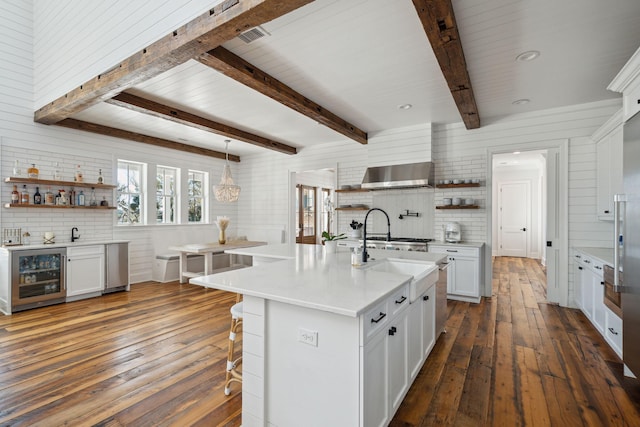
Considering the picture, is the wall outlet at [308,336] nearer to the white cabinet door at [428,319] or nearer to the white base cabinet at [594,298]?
the white cabinet door at [428,319]

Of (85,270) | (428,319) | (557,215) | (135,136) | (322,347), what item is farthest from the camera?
(135,136)

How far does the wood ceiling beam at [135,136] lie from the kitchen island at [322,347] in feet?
15.7

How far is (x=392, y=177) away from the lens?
540cm

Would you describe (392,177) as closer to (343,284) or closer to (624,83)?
(624,83)

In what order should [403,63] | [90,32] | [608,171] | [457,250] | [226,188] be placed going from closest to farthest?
[403,63] → [90,32] → [608,171] → [457,250] → [226,188]

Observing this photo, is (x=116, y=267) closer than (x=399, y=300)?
No

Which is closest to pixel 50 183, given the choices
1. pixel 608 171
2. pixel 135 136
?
pixel 135 136

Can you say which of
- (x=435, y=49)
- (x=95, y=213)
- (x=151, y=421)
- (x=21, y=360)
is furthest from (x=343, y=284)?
(x=95, y=213)

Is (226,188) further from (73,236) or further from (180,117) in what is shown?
(73,236)

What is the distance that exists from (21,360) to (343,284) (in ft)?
10.2

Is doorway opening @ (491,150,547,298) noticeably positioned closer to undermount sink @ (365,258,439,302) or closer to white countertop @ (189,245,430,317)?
undermount sink @ (365,258,439,302)

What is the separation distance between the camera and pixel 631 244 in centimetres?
218

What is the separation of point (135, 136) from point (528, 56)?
20.1ft

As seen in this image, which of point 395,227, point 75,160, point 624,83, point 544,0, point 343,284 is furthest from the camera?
point 395,227
